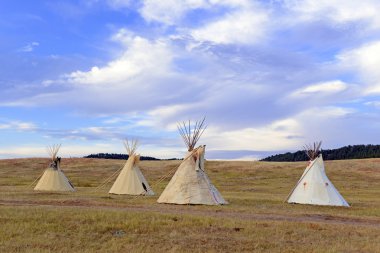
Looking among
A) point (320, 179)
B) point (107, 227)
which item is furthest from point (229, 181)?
point (107, 227)

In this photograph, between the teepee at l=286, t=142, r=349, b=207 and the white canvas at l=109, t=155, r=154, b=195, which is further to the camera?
the white canvas at l=109, t=155, r=154, b=195

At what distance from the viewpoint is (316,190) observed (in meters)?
30.6

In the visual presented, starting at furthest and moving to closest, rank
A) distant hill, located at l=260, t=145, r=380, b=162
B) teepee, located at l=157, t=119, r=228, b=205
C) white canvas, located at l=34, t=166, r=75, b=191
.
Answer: distant hill, located at l=260, t=145, r=380, b=162
white canvas, located at l=34, t=166, r=75, b=191
teepee, located at l=157, t=119, r=228, b=205

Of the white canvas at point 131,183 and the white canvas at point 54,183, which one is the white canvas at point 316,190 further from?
the white canvas at point 54,183

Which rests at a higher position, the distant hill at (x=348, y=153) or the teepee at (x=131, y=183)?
the distant hill at (x=348, y=153)

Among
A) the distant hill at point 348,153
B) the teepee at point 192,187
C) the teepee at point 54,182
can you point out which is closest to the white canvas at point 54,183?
the teepee at point 54,182

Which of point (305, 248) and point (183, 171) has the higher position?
point (183, 171)

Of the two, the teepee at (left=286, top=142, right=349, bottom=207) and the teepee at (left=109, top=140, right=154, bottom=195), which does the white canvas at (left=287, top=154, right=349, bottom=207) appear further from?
the teepee at (left=109, top=140, right=154, bottom=195)

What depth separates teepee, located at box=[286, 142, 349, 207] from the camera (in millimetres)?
30000

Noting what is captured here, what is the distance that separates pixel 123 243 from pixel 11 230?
345 centimetres

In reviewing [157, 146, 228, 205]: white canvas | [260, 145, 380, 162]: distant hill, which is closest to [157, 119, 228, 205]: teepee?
[157, 146, 228, 205]: white canvas

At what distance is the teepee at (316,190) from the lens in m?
30.0

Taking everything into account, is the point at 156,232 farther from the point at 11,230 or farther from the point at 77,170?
the point at 77,170

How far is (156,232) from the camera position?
593 inches
